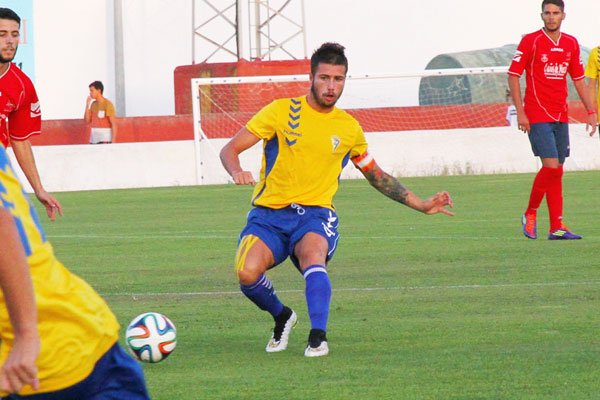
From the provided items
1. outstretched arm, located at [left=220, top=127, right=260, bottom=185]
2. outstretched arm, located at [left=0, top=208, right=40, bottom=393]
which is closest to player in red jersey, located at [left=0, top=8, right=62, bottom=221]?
outstretched arm, located at [left=220, top=127, right=260, bottom=185]

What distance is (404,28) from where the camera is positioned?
3759 cm

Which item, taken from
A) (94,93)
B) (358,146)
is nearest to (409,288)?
(358,146)

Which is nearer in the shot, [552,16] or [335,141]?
[335,141]

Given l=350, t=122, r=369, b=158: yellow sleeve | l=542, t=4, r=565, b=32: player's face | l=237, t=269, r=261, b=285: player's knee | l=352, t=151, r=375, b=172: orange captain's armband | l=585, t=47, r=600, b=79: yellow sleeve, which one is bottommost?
l=237, t=269, r=261, b=285: player's knee

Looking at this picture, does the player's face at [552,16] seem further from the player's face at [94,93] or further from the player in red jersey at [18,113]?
the player's face at [94,93]

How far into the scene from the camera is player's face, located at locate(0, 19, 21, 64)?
25.7ft

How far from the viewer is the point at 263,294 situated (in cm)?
671

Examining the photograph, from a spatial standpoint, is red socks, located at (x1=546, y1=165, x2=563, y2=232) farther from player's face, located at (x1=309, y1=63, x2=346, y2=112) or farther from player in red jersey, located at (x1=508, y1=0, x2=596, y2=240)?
player's face, located at (x1=309, y1=63, x2=346, y2=112)

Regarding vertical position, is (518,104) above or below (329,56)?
below

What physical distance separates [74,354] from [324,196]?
3801mm

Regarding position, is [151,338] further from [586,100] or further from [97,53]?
[97,53]

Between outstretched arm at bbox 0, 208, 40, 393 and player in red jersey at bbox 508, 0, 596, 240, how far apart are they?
29.7ft

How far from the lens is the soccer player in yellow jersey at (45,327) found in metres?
2.92

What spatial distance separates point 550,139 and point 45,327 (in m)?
9.03
